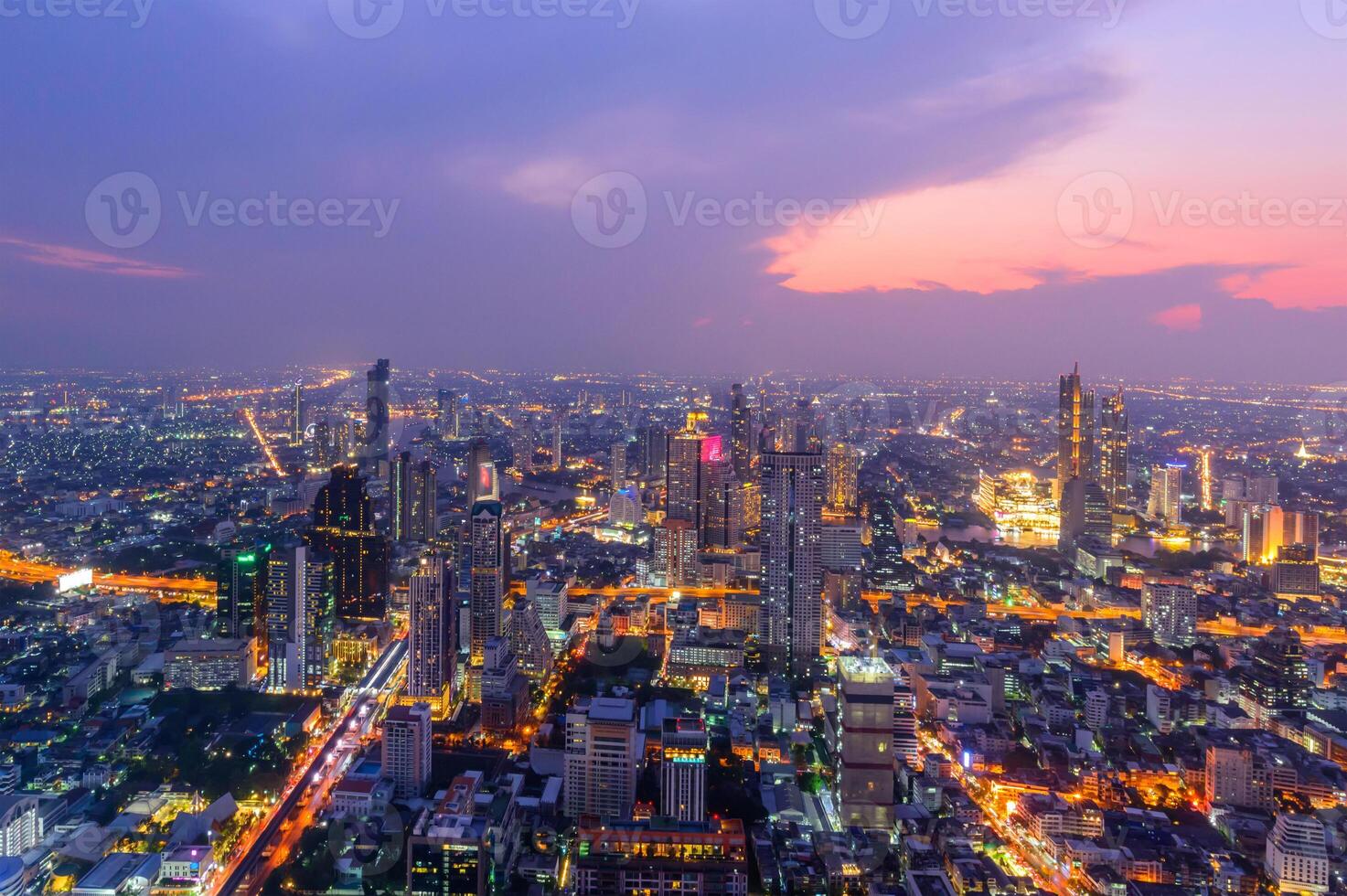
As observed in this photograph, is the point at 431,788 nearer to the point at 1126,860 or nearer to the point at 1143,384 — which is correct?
the point at 1126,860

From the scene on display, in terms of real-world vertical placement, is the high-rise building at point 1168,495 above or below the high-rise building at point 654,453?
below

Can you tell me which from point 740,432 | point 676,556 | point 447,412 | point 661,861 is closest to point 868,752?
point 661,861

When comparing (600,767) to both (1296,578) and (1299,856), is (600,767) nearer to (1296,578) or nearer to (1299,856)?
(1299,856)

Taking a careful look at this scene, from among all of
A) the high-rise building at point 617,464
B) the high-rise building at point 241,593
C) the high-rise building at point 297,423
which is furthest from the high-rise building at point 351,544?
the high-rise building at point 617,464

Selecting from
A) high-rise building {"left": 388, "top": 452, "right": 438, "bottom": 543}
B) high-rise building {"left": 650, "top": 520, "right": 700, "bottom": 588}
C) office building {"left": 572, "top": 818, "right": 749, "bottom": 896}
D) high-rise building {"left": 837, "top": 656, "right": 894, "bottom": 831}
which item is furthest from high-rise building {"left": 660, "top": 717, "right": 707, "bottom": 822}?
high-rise building {"left": 388, "top": 452, "right": 438, "bottom": 543}

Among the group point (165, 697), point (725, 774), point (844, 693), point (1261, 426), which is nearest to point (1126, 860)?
point (844, 693)

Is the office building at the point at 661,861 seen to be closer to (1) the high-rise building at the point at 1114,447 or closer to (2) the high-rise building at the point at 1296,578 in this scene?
(2) the high-rise building at the point at 1296,578

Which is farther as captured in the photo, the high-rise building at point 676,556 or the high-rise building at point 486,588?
the high-rise building at point 676,556

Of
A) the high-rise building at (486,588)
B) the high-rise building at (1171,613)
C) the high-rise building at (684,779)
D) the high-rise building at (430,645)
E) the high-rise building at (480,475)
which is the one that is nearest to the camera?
the high-rise building at (684,779)
